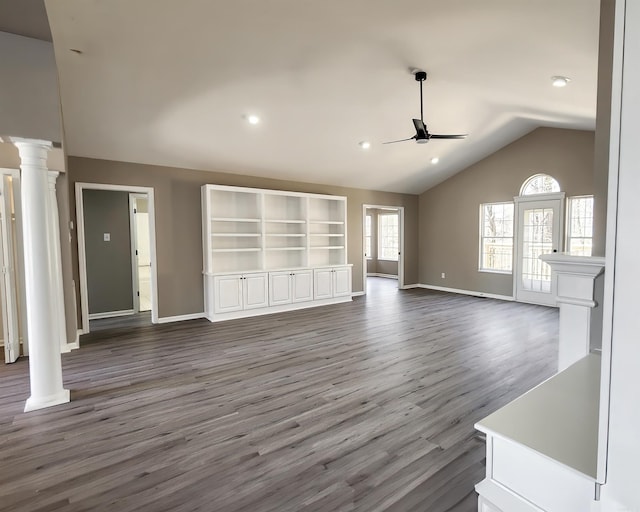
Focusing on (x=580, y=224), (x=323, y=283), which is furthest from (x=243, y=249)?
(x=580, y=224)

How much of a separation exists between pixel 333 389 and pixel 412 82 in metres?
3.70

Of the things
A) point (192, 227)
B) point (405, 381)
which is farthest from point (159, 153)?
point (405, 381)

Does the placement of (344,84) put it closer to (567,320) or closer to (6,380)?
(567,320)

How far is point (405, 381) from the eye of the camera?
3.39 metres

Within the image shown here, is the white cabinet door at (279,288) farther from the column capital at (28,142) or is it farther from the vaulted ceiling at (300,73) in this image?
the column capital at (28,142)

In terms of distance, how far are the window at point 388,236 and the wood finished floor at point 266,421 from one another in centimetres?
632

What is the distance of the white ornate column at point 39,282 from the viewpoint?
2891 millimetres

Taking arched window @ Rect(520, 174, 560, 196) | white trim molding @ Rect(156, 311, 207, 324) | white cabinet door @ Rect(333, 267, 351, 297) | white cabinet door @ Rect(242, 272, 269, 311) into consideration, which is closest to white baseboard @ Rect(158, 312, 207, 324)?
white trim molding @ Rect(156, 311, 207, 324)

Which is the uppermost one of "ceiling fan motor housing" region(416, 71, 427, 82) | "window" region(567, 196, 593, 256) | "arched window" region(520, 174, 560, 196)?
"ceiling fan motor housing" region(416, 71, 427, 82)

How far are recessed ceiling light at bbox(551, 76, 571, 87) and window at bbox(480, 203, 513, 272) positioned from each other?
3.64m

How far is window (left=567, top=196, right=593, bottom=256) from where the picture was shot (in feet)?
21.0

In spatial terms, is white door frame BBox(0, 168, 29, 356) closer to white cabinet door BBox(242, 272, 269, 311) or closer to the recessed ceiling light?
white cabinet door BBox(242, 272, 269, 311)

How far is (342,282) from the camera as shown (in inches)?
293

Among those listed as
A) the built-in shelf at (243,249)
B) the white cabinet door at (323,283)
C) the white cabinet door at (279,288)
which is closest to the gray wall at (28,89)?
the built-in shelf at (243,249)
